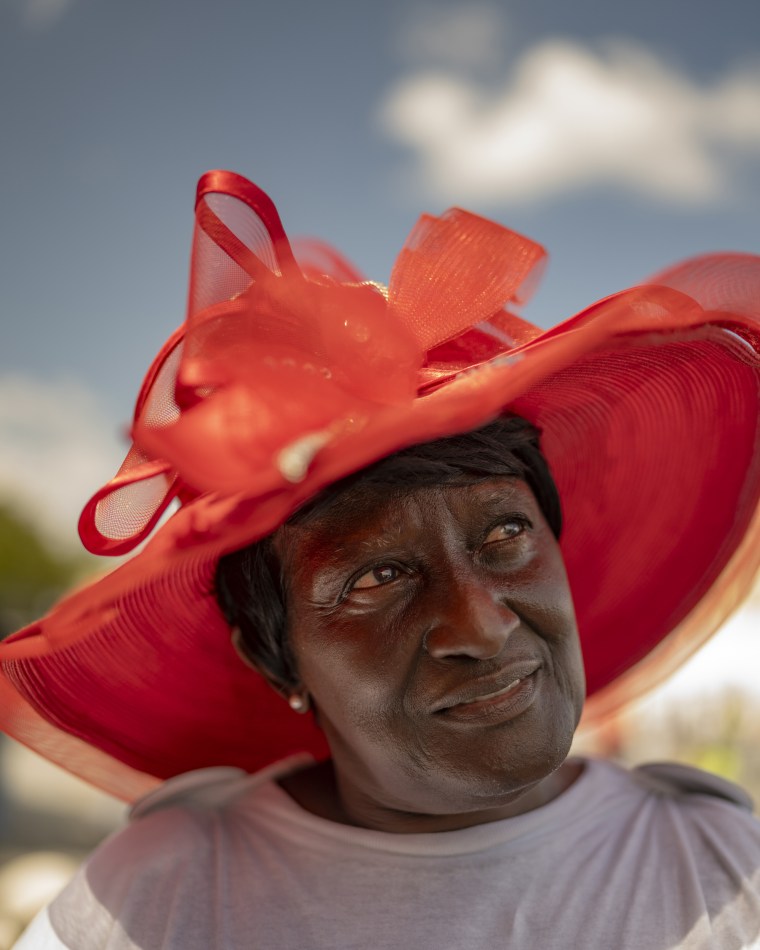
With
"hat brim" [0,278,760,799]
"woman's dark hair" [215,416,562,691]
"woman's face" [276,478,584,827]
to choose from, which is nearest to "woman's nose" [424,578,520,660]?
"woman's face" [276,478,584,827]

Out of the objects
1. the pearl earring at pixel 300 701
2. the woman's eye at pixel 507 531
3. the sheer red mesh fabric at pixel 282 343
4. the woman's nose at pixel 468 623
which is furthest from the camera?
the pearl earring at pixel 300 701

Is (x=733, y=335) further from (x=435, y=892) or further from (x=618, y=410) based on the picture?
(x=435, y=892)

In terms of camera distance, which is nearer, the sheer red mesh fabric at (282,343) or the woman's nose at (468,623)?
the sheer red mesh fabric at (282,343)

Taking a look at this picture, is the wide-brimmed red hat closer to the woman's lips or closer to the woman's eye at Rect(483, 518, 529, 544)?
the woman's eye at Rect(483, 518, 529, 544)

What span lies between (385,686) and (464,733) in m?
0.12

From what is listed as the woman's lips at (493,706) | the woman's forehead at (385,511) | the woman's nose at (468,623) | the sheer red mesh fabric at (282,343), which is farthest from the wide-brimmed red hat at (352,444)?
the woman's lips at (493,706)

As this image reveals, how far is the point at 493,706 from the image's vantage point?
1.15 m

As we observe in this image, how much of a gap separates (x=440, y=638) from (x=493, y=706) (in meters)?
0.11

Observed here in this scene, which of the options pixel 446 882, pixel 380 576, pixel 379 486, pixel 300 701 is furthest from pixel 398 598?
pixel 446 882

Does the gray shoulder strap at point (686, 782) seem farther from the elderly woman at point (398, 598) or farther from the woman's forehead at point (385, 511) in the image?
the woman's forehead at point (385, 511)

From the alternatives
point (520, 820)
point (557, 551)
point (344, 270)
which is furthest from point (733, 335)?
point (520, 820)

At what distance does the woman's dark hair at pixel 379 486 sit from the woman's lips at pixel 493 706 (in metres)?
0.28

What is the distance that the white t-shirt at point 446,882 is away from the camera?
1228 mm

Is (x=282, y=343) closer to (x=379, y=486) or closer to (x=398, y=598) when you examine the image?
(x=379, y=486)
